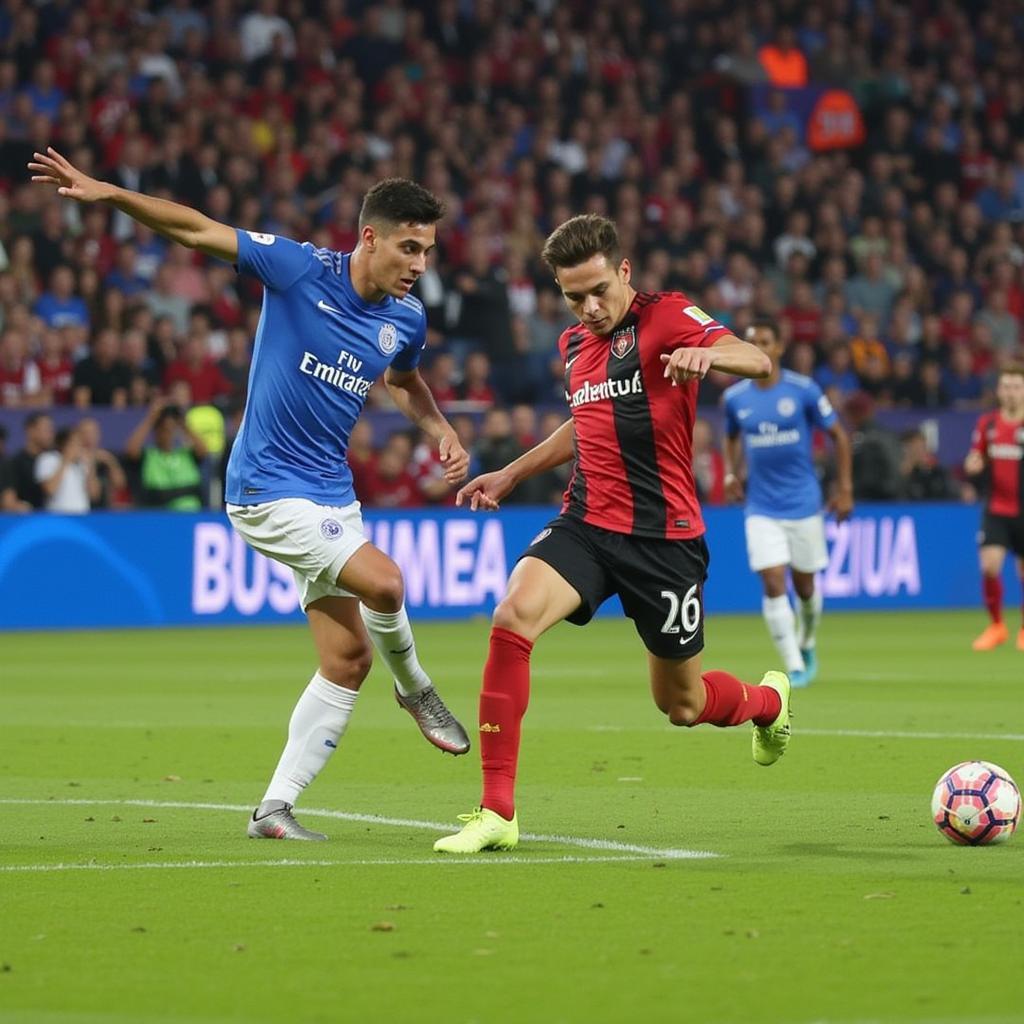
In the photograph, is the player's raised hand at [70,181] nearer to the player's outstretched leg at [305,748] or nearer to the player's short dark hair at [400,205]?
the player's short dark hair at [400,205]

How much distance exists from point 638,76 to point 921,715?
60.0 ft

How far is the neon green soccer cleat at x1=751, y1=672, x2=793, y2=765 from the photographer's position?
873cm

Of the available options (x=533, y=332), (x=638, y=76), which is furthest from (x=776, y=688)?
(x=638, y=76)

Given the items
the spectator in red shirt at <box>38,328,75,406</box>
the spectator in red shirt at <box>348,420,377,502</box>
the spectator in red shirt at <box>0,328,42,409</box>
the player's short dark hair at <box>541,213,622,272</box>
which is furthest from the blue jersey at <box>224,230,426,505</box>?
the spectator in red shirt at <box>348,420,377,502</box>

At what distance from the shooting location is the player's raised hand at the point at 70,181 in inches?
283

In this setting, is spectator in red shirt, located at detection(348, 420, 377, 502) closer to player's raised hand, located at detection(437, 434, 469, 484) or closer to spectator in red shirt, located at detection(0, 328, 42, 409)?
spectator in red shirt, located at detection(0, 328, 42, 409)

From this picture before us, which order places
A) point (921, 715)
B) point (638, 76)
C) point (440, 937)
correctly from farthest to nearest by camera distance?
point (638, 76)
point (921, 715)
point (440, 937)

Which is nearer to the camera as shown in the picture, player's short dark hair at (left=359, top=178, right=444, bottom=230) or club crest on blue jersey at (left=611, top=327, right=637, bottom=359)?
player's short dark hair at (left=359, top=178, right=444, bottom=230)

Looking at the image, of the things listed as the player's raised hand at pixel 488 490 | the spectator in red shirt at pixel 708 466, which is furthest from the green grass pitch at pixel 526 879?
the spectator in red shirt at pixel 708 466

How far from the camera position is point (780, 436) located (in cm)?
1530

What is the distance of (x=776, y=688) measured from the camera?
8727mm

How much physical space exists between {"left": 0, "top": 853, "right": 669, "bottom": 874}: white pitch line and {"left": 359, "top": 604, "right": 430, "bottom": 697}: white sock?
1102mm

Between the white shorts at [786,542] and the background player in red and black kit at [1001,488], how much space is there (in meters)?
3.56

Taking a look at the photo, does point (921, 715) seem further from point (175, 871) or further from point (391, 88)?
point (391, 88)
